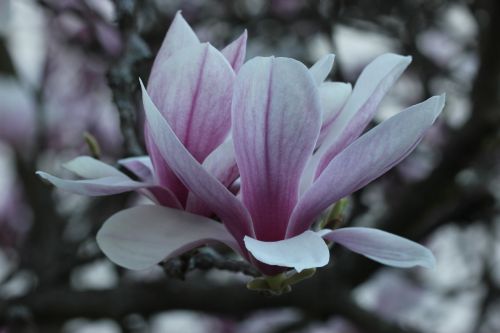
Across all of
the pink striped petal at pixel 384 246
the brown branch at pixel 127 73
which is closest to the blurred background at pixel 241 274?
the brown branch at pixel 127 73

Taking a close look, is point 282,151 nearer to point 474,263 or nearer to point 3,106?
point 3,106

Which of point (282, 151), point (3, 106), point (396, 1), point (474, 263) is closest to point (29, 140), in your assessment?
point (3, 106)

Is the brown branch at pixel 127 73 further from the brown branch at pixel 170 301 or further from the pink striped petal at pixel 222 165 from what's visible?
the brown branch at pixel 170 301

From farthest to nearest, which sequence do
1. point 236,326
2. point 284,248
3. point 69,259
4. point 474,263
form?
point 236,326 → point 474,263 → point 69,259 → point 284,248

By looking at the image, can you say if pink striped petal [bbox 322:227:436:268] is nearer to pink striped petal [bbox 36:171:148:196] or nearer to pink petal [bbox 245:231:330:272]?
pink petal [bbox 245:231:330:272]

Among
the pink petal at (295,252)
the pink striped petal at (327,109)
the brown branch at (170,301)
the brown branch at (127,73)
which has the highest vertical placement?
the pink striped petal at (327,109)

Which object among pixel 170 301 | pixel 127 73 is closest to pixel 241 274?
pixel 170 301

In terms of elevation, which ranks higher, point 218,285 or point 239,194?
point 239,194

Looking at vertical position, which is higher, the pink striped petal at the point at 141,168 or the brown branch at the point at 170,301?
the pink striped petal at the point at 141,168

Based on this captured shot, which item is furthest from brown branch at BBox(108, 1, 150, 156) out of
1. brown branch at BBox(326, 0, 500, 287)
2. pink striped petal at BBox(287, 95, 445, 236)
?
brown branch at BBox(326, 0, 500, 287)
